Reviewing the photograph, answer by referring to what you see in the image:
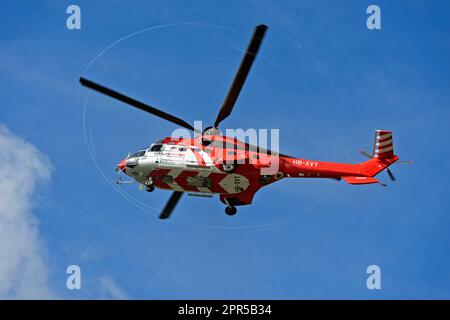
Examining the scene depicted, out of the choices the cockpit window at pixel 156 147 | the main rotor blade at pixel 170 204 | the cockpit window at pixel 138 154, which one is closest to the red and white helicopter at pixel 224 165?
the cockpit window at pixel 156 147

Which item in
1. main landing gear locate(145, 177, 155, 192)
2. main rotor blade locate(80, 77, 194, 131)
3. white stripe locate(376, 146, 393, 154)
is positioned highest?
main rotor blade locate(80, 77, 194, 131)

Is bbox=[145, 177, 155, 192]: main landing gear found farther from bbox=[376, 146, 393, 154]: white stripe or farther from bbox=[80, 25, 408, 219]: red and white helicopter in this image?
bbox=[376, 146, 393, 154]: white stripe

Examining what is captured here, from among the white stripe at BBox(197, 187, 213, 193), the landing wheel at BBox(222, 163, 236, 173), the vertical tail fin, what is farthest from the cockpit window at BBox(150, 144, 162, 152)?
the vertical tail fin

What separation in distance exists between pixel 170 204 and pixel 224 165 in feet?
21.7

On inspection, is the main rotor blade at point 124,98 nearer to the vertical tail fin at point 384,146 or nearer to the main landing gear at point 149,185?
the main landing gear at point 149,185

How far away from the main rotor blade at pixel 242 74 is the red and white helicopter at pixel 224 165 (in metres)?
0.07

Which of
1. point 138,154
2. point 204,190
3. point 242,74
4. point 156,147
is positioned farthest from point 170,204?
point 242,74

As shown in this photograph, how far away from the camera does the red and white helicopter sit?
201 feet

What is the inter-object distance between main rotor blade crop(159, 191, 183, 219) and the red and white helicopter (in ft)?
7.40

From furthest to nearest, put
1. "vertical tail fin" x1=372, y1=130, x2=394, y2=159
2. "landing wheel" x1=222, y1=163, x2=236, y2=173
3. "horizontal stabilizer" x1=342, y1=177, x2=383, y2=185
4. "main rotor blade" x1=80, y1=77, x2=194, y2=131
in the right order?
"vertical tail fin" x1=372, y1=130, x2=394, y2=159
"horizontal stabilizer" x1=342, y1=177, x2=383, y2=185
"landing wheel" x1=222, y1=163, x2=236, y2=173
"main rotor blade" x1=80, y1=77, x2=194, y2=131

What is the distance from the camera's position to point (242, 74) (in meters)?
58.5
